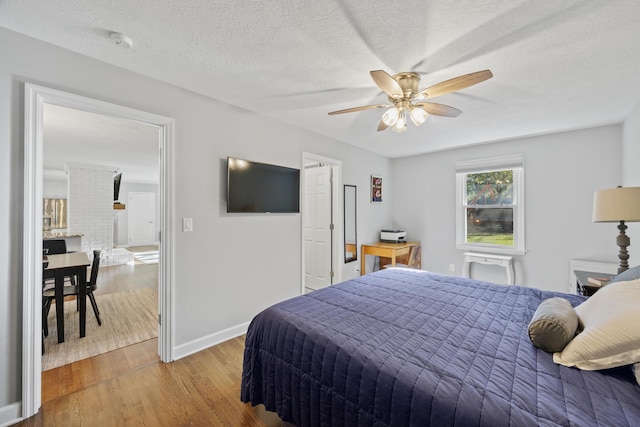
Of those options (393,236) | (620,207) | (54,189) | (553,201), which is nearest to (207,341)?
(393,236)

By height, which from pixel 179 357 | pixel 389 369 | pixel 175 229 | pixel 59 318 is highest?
pixel 175 229

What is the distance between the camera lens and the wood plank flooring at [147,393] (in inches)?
66.2

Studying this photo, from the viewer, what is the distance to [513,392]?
37.0 inches

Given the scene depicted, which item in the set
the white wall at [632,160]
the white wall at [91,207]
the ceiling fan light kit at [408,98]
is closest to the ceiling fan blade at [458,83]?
the ceiling fan light kit at [408,98]

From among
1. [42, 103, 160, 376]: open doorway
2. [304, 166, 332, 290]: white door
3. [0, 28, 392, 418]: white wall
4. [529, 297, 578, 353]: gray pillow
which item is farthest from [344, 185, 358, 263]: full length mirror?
[529, 297, 578, 353]: gray pillow

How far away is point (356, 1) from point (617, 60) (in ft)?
6.39

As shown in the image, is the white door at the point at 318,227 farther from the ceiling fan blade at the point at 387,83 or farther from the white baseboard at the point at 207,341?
the ceiling fan blade at the point at 387,83

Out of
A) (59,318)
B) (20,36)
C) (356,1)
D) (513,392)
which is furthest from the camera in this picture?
(59,318)

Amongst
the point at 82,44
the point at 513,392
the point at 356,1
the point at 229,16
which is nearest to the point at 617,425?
the point at 513,392

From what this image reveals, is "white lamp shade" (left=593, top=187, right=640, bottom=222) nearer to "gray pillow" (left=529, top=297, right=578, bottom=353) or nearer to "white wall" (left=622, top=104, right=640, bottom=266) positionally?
"white wall" (left=622, top=104, right=640, bottom=266)

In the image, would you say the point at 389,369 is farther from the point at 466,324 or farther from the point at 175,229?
the point at 175,229

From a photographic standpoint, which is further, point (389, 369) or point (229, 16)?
point (229, 16)

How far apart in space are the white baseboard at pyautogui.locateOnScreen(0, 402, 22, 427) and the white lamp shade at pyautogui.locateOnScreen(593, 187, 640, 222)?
432 centimetres

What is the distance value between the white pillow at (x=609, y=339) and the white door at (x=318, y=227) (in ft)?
10.3
